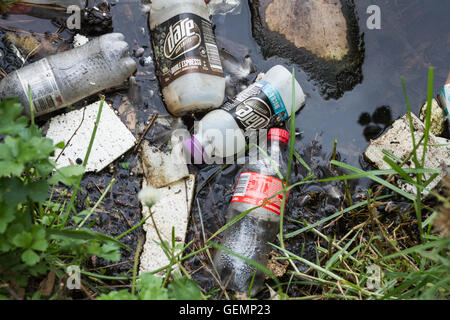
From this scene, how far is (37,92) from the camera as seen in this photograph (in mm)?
1879

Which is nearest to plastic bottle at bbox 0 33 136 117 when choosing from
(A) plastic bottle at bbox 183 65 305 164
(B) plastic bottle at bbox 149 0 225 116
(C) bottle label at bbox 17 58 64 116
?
(C) bottle label at bbox 17 58 64 116

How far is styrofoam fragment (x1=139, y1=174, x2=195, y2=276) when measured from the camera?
71.4 inches

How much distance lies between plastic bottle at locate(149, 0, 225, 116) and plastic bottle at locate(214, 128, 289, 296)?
41 cm

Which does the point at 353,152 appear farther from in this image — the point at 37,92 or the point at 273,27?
the point at 37,92

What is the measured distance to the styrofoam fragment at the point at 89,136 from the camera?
77.2 inches

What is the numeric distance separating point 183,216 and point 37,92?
944 millimetres

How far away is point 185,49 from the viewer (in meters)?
1.93

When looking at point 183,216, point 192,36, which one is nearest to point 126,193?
point 183,216

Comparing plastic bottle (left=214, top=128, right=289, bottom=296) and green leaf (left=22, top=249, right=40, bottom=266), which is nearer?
green leaf (left=22, top=249, right=40, bottom=266)

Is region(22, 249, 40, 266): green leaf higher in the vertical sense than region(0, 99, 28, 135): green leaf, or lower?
lower

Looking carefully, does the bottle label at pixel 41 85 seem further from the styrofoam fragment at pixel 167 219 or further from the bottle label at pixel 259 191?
the bottle label at pixel 259 191

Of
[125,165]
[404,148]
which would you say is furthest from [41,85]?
[404,148]

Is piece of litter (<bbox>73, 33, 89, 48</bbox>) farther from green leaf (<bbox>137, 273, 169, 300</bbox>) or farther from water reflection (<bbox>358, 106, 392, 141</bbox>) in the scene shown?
water reflection (<bbox>358, 106, 392, 141</bbox>)

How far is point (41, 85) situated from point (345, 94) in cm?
161
